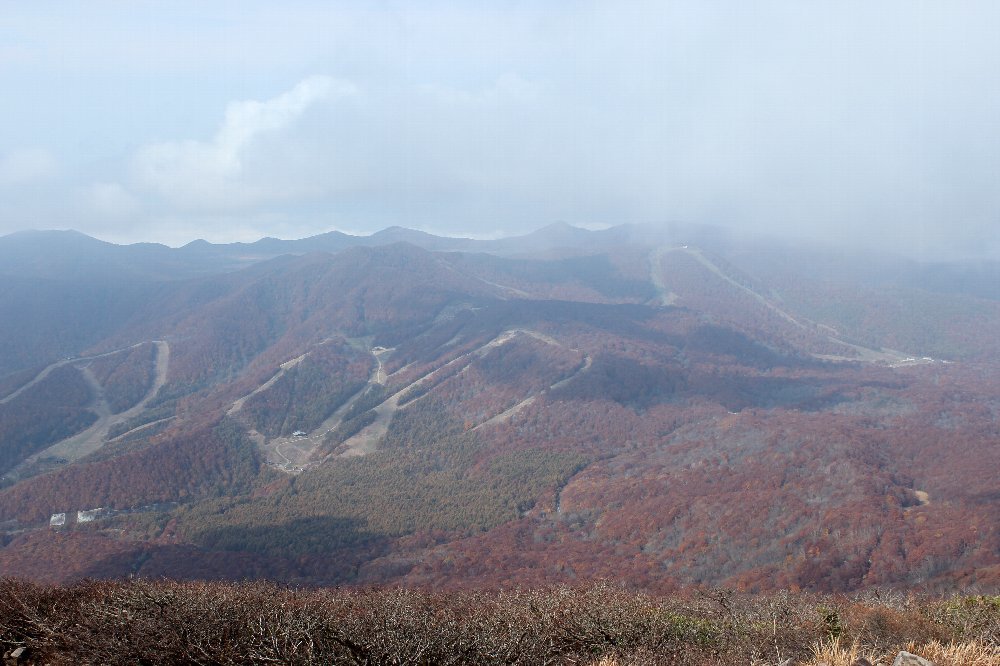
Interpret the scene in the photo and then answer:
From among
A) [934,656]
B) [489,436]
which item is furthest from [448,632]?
[489,436]

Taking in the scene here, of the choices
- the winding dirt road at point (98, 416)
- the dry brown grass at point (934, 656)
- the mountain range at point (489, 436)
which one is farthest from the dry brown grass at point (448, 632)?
the winding dirt road at point (98, 416)

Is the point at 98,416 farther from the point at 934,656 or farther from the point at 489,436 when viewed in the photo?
the point at 934,656

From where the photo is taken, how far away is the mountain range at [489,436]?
3622cm

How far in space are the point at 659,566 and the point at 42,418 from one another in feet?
303

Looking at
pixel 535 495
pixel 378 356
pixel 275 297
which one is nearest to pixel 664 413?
pixel 535 495

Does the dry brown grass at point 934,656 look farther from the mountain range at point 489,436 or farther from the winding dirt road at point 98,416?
the winding dirt road at point 98,416

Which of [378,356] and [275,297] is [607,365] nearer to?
[378,356]

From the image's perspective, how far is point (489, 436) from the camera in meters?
71.4

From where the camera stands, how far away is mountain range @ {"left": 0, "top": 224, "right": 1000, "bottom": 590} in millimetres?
36219

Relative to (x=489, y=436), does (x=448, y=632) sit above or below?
above

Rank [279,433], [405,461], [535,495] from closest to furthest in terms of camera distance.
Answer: [535,495] < [405,461] < [279,433]

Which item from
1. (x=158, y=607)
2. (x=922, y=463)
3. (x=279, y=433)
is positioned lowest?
(x=279, y=433)

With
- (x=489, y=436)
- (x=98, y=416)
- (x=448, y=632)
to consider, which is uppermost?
(x=448, y=632)

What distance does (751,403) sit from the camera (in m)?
74.4
